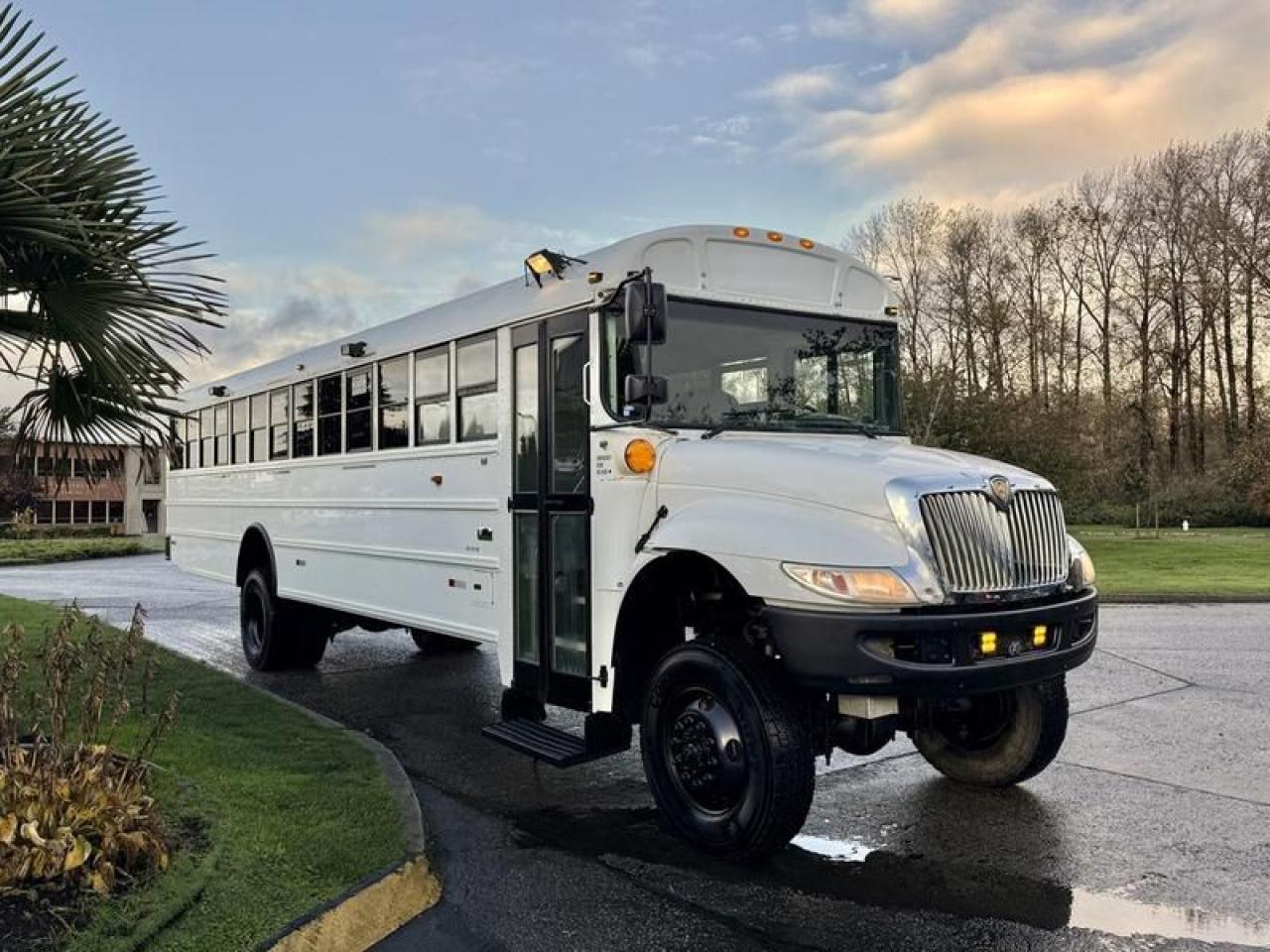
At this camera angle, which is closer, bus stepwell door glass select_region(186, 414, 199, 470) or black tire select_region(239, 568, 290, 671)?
black tire select_region(239, 568, 290, 671)

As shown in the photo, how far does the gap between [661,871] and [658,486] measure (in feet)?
5.91

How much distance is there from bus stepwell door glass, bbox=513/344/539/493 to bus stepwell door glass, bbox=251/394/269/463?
15.0 feet

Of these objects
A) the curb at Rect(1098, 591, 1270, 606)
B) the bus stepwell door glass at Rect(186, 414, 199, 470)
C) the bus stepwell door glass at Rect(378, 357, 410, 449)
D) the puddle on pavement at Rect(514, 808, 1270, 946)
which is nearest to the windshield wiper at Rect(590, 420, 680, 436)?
the puddle on pavement at Rect(514, 808, 1270, 946)

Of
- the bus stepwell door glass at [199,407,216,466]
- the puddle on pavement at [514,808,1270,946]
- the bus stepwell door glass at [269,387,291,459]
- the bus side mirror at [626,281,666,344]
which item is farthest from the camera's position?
the bus stepwell door glass at [199,407,216,466]

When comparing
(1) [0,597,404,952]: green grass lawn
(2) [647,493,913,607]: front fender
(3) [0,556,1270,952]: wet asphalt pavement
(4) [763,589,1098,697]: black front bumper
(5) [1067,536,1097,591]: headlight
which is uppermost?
(2) [647,493,913,607]: front fender

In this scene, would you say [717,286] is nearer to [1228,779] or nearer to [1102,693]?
[1228,779]

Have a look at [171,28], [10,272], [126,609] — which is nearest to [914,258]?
[126,609]

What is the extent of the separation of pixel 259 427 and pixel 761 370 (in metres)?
6.20

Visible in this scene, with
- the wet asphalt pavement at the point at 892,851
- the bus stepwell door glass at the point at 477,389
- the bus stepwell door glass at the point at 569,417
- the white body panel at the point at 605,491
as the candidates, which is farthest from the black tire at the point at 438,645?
the bus stepwell door glass at the point at 569,417

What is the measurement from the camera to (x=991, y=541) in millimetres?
4543

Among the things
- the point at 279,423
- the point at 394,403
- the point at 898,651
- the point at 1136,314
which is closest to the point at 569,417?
the point at 898,651

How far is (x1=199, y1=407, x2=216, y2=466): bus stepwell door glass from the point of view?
36.8 feet

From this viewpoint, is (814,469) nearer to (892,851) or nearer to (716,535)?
(716,535)

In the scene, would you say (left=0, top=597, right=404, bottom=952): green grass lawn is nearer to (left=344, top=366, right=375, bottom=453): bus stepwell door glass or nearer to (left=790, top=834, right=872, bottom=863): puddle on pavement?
(left=790, top=834, right=872, bottom=863): puddle on pavement
